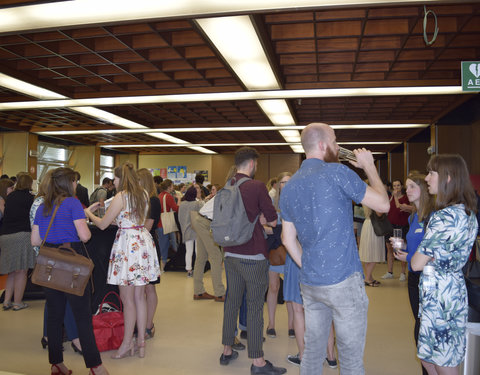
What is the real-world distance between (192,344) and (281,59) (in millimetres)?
4512

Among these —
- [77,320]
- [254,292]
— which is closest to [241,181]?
[254,292]

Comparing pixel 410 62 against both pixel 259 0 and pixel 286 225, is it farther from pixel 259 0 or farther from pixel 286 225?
pixel 286 225

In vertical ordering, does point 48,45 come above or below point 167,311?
above

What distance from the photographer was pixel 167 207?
7.39 meters

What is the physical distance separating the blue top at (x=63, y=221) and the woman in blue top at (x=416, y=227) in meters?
2.20

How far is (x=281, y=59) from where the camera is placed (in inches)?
252

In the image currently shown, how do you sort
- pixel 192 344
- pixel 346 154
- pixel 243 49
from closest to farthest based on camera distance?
pixel 346 154 < pixel 192 344 < pixel 243 49

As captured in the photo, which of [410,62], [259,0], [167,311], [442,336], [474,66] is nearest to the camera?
[442,336]

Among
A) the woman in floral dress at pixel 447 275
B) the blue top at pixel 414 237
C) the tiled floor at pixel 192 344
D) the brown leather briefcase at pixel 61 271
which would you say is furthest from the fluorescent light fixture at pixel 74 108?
the woman in floral dress at pixel 447 275

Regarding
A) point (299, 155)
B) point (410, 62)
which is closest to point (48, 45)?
point (410, 62)

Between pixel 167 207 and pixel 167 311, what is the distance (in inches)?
110

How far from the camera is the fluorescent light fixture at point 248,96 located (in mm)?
7352

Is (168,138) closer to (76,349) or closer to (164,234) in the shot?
(164,234)

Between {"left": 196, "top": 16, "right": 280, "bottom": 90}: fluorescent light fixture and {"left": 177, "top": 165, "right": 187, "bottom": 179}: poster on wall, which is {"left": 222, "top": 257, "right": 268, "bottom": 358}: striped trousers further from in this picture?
{"left": 177, "top": 165, "right": 187, "bottom": 179}: poster on wall
